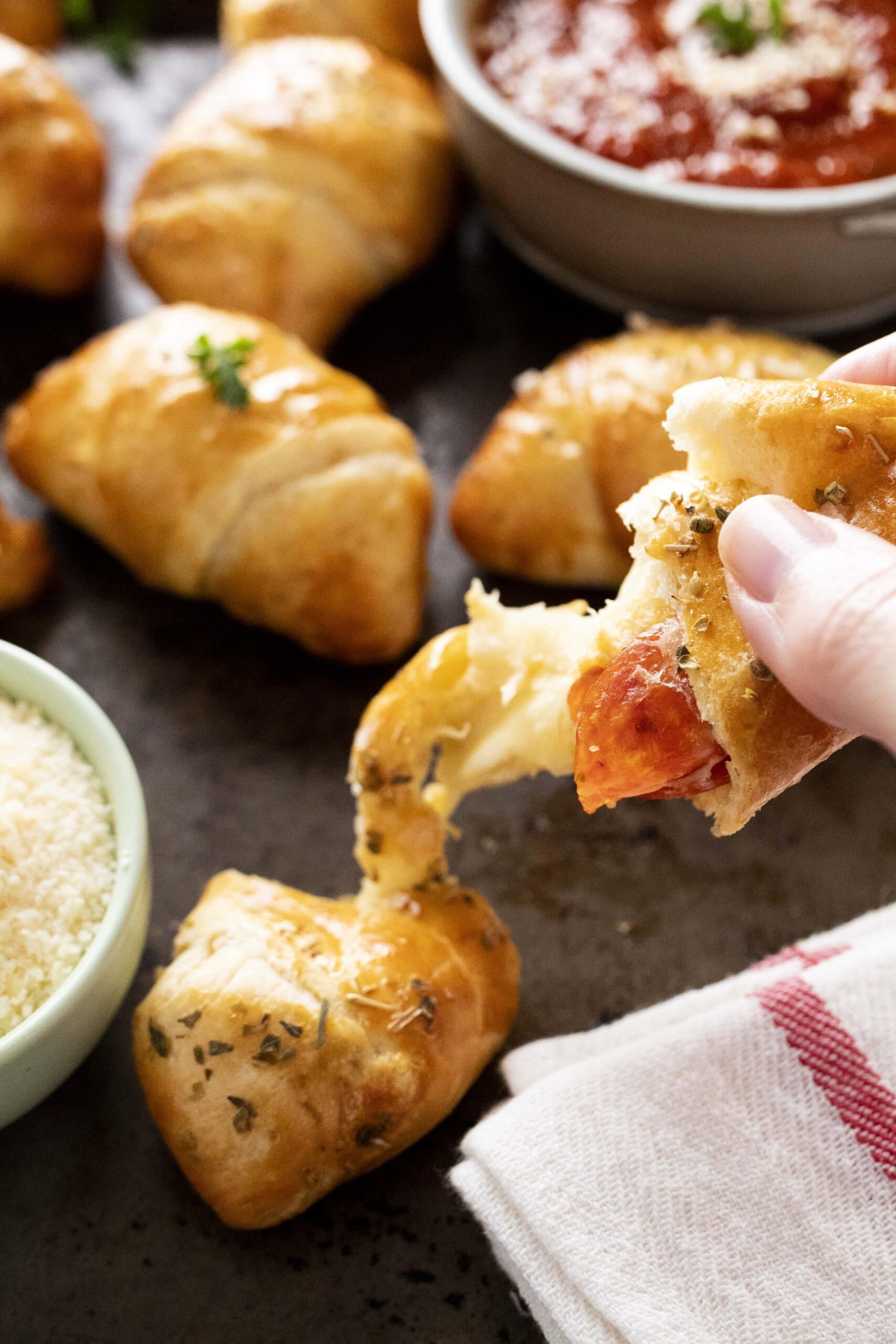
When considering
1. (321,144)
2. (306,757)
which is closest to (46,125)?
(321,144)

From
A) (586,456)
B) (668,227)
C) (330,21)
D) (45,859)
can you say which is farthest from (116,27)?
(45,859)

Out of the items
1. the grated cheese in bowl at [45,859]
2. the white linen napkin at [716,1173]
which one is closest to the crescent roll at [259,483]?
the grated cheese in bowl at [45,859]

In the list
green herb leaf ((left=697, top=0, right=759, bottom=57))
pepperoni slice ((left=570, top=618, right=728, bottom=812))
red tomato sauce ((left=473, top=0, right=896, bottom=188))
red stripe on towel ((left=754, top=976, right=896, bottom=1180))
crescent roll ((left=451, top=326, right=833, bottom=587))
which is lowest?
red stripe on towel ((left=754, top=976, right=896, bottom=1180))

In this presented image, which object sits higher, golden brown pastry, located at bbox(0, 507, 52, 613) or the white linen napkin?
the white linen napkin

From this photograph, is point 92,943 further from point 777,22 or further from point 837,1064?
point 777,22

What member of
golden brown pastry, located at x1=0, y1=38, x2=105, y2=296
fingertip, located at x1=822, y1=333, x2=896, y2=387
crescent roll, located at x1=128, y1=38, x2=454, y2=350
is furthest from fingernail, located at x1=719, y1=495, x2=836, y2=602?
golden brown pastry, located at x1=0, y1=38, x2=105, y2=296

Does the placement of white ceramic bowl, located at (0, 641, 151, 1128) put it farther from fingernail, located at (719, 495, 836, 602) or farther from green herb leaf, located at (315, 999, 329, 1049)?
fingernail, located at (719, 495, 836, 602)
